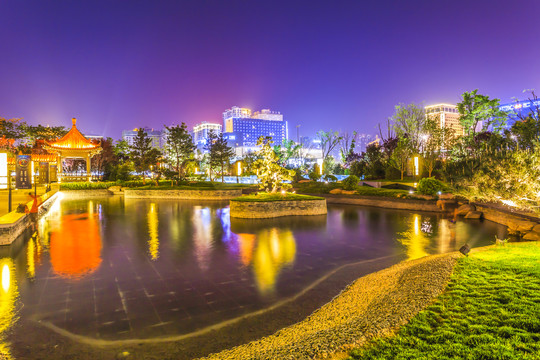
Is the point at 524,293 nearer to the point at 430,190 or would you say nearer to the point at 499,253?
the point at 499,253

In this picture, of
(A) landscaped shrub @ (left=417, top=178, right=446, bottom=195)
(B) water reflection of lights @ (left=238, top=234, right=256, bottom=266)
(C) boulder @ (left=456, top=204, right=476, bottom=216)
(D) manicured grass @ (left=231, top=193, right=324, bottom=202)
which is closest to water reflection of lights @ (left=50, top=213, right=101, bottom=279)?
(B) water reflection of lights @ (left=238, top=234, right=256, bottom=266)

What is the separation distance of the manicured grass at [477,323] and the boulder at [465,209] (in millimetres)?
12183

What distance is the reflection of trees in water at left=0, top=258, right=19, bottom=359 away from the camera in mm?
4659

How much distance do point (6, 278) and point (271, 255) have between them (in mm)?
6774

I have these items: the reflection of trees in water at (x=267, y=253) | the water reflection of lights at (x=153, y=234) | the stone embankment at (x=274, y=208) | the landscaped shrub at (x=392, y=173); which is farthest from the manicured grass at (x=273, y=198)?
the landscaped shrub at (x=392, y=173)

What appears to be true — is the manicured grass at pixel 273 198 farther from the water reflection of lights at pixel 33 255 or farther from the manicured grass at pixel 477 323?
the manicured grass at pixel 477 323

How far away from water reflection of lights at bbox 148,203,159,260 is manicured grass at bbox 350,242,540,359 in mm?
7512

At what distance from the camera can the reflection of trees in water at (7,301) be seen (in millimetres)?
4659

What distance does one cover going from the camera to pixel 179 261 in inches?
352

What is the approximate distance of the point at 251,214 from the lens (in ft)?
54.1

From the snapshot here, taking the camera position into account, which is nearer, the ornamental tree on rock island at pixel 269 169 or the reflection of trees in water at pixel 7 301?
the reflection of trees in water at pixel 7 301

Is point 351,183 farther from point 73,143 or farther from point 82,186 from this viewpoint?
point 73,143

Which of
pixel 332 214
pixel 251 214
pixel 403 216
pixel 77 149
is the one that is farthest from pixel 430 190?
pixel 77 149

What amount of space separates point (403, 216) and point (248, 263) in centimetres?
1202
